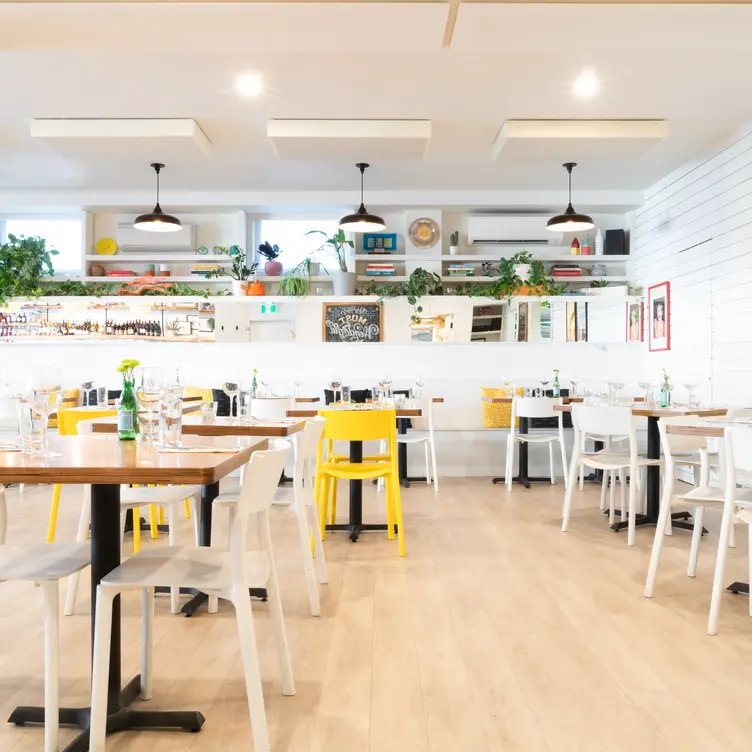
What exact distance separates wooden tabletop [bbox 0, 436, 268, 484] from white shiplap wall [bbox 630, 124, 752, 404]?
5300 millimetres

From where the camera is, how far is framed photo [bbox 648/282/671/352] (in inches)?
302

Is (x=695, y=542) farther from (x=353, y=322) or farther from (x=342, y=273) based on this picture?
(x=342, y=273)

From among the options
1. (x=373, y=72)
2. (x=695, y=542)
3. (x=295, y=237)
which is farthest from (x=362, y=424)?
(x=295, y=237)

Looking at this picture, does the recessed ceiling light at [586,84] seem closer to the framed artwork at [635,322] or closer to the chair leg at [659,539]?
the chair leg at [659,539]

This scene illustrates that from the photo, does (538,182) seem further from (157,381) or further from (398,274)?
(157,381)

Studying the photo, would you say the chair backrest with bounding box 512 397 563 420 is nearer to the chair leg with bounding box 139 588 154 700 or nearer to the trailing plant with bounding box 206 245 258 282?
the trailing plant with bounding box 206 245 258 282

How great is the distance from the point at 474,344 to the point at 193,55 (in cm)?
481

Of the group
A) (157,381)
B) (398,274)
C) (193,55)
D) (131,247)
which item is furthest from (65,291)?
(157,381)

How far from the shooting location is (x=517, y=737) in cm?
210

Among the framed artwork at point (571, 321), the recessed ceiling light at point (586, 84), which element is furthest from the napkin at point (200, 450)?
the framed artwork at point (571, 321)

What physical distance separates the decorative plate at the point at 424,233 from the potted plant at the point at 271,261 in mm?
1631

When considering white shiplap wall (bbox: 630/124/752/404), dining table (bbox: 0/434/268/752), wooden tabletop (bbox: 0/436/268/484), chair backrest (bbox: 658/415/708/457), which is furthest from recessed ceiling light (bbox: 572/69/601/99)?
wooden tabletop (bbox: 0/436/268/484)

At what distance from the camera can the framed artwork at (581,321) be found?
28.1ft

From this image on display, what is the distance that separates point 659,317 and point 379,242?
10.9 ft
